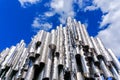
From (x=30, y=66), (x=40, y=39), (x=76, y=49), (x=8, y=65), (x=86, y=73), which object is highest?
(x=40, y=39)

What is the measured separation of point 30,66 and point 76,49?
987 mm

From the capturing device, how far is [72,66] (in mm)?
4012

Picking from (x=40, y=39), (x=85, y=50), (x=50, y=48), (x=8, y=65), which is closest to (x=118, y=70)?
(x=85, y=50)

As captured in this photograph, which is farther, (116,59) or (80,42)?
(116,59)

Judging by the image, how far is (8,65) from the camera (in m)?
5.61

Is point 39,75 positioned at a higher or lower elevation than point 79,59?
lower

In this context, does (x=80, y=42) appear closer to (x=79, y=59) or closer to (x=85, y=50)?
(x=85, y=50)

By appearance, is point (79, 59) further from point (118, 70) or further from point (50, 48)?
point (118, 70)

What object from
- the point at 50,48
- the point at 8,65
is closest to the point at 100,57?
the point at 50,48

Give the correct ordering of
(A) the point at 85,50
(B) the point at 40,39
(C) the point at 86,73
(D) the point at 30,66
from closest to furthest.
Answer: (C) the point at 86,73 → (D) the point at 30,66 → (A) the point at 85,50 → (B) the point at 40,39

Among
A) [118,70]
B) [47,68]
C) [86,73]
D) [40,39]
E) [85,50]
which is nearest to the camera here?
[86,73]

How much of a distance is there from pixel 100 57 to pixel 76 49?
2.54 ft

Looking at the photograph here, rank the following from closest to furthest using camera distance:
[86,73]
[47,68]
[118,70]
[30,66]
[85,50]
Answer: [86,73], [47,68], [30,66], [85,50], [118,70]

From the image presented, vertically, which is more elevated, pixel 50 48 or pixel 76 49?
pixel 50 48
